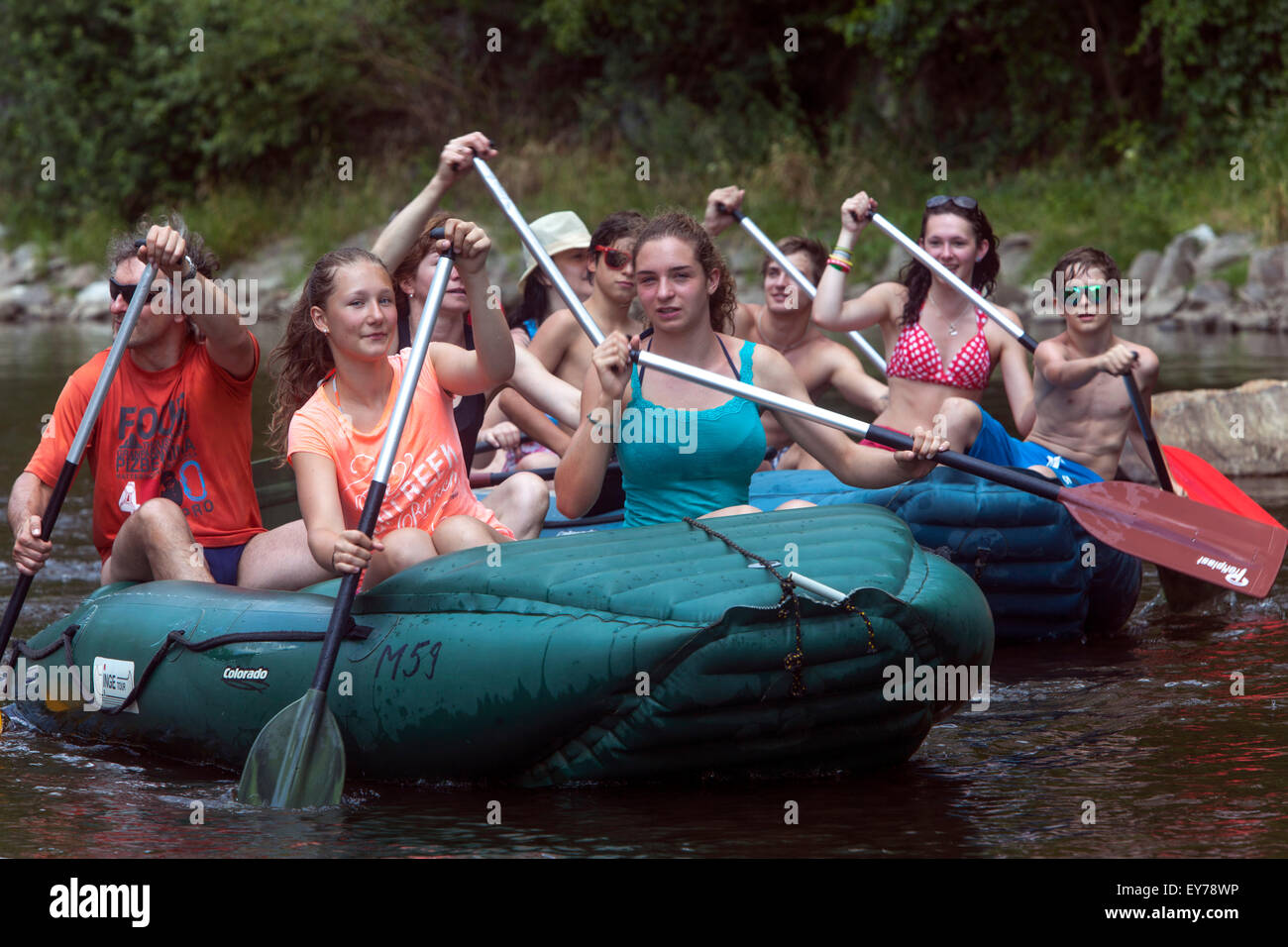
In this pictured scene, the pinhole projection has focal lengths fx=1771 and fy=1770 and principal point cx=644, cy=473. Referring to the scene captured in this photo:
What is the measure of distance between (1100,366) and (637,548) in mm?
1871

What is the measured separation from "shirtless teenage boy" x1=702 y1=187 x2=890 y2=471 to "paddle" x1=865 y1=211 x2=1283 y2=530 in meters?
0.62

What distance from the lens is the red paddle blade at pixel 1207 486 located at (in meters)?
5.38

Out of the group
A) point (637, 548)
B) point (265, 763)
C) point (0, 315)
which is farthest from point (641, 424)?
point (0, 315)

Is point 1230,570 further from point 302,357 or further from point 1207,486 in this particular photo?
point 302,357

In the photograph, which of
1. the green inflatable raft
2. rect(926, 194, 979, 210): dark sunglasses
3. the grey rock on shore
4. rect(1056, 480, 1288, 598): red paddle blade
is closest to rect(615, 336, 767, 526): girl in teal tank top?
the green inflatable raft

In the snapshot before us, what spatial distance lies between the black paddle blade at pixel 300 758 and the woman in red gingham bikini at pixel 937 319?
2.39m

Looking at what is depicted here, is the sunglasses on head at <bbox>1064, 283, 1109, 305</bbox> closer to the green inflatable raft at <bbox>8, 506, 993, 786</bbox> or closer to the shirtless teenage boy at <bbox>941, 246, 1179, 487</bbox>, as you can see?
the shirtless teenage boy at <bbox>941, 246, 1179, 487</bbox>

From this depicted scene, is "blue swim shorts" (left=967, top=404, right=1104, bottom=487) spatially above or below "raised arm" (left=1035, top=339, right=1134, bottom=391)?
below

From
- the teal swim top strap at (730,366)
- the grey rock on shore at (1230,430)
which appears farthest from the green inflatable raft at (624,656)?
the grey rock on shore at (1230,430)

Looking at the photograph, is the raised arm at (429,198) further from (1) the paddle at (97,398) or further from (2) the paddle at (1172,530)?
(1) the paddle at (97,398)

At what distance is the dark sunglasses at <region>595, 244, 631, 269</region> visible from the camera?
17.2 feet

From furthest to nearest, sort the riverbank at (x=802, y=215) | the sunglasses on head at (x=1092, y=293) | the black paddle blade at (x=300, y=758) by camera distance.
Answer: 1. the riverbank at (x=802, y=215)
2. the sunglasses on head at (x=1092, y=293)
3. the black paddle blade at (x=300, y=758)
